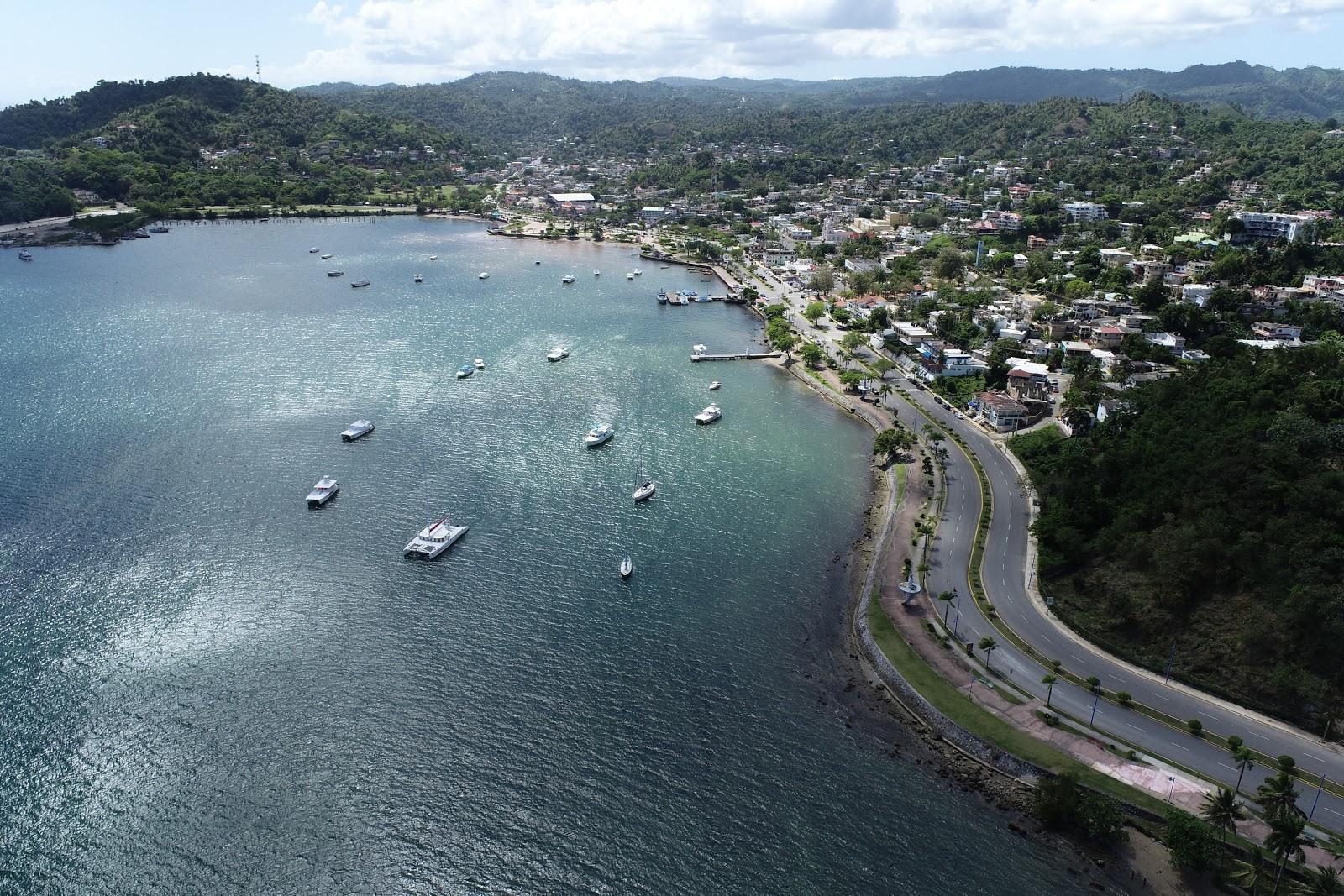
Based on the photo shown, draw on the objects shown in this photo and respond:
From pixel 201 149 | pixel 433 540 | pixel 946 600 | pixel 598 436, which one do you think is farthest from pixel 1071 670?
pixel 201 149

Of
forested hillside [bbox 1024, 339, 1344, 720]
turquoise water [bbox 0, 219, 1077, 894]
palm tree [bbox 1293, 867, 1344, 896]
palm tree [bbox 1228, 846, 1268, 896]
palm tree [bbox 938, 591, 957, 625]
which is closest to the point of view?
palm tree [bbox 1293, 867, 1344, 896]

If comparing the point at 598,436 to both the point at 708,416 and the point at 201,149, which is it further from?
the point at 201,149

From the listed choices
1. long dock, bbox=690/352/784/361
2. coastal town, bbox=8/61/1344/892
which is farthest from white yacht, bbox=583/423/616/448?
long dock, bbox=690/352/784/361

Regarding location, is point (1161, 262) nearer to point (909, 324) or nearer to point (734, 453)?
point (909, 324)

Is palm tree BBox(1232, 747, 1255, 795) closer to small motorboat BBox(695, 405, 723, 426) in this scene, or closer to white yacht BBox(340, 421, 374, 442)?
→ small motorboat BBox(695, 405, 723, 426)

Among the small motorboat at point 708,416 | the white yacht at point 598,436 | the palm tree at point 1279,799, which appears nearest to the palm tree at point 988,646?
the palm tree at point 1279,799
